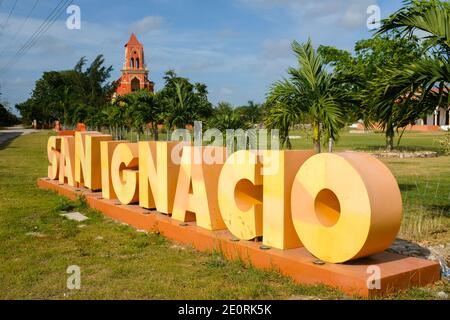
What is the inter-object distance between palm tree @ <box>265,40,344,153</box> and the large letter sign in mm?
1930

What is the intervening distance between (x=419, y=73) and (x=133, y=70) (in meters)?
73.2

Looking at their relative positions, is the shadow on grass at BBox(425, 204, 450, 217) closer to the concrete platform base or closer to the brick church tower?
the concrete platform base

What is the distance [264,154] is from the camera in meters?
6.70

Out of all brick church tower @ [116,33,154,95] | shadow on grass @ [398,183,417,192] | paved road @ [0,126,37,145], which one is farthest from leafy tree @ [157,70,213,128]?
brick church tower @ [116,33,154,95]

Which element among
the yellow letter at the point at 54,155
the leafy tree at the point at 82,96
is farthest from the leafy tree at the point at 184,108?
the leafy tree at the point at 82,96

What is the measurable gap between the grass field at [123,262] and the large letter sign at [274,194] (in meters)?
0.58

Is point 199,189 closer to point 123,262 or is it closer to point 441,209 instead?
point 123,262

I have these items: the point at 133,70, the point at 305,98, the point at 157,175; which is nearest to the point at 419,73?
the point at 305,98

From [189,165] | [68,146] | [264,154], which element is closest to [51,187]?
[68,146]

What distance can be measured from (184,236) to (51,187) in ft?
25.3

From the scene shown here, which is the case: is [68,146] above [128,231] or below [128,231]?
above

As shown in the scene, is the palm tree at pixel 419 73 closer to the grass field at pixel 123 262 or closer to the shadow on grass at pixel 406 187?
the grass field at pixel 123 262

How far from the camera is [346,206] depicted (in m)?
5.52
